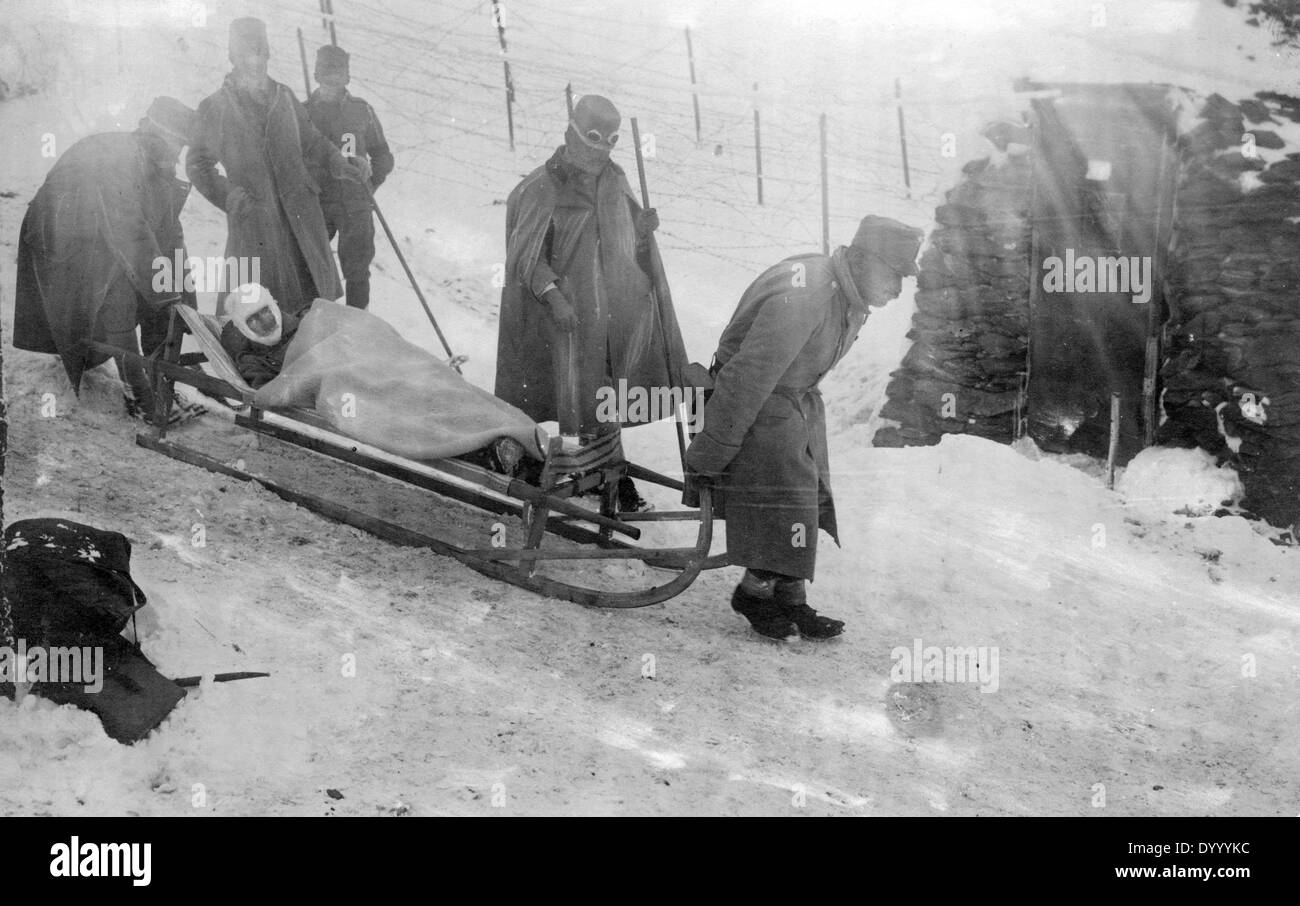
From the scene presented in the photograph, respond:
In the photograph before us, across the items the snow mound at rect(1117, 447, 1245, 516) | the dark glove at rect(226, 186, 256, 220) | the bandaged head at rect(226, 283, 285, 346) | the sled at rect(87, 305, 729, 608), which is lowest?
the snow mound at rect(1117, 447, 1245, 516)

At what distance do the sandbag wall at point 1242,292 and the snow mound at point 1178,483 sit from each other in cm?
8

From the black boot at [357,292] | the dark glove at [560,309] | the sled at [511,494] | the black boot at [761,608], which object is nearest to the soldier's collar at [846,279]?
the sled at [511,494]

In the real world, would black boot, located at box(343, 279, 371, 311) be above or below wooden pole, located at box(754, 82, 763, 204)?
below

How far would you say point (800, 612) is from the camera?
4.51m

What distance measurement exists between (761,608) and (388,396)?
5.52 ft

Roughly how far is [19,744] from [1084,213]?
5.99 m

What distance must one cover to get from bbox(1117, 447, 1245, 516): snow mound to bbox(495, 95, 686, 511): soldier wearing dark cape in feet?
9.22

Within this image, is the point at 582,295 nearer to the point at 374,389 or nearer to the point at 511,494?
the point at 374,389

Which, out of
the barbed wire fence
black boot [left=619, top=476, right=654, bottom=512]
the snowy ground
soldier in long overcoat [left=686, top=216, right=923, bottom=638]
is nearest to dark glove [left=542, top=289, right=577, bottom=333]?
soldier in long overcoat [left=686, top=216, right=923, bottom=638]

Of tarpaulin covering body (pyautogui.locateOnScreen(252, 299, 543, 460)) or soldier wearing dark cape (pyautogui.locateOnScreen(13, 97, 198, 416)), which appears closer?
tarpaulin covering body (pyautogui.locateOnScreen(252, 299, 543, 460))

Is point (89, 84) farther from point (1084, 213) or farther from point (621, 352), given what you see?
point (1084, 213)

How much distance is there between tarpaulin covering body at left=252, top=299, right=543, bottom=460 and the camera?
453 cm

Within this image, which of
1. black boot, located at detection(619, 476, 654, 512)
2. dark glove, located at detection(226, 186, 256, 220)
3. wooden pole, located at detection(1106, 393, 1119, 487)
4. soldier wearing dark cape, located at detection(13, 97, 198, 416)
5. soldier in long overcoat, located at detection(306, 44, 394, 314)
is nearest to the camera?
soldier wearing dark cape, located at detection(13, 97, 198, 416)

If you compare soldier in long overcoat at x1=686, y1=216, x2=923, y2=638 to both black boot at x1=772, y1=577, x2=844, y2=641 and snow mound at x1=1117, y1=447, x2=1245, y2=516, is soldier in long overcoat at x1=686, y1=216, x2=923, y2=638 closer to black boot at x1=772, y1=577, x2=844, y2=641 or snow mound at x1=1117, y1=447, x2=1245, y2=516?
black boot at x1=772, y1=577, x2=844, y2=641
